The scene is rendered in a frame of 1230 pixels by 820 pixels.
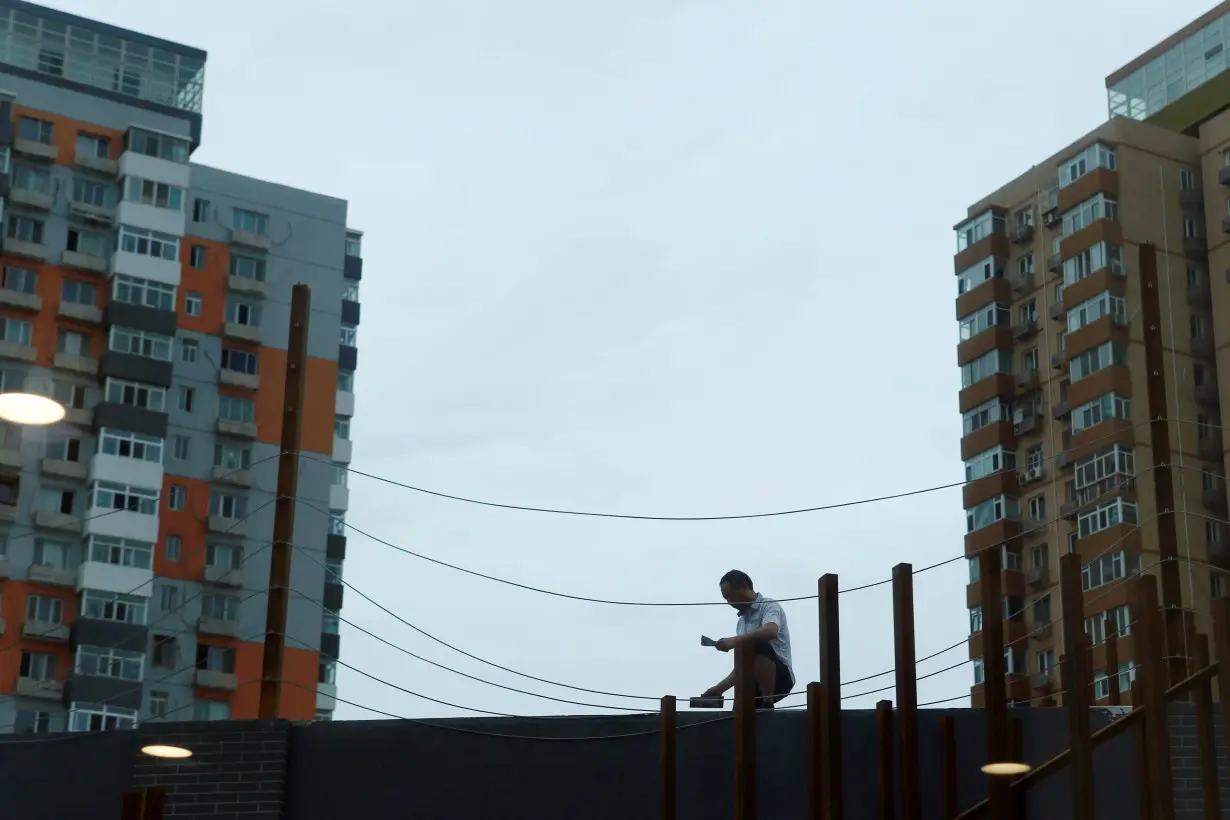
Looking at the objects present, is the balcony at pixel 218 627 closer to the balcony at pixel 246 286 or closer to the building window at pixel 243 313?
the building window at pixel 243 313

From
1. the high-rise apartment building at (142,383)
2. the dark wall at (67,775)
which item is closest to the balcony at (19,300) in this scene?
the high-rise apartment building at (142,383)

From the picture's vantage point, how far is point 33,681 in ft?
167

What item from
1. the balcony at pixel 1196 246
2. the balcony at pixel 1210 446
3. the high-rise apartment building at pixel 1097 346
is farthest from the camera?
the balcony at pixel 1196 246

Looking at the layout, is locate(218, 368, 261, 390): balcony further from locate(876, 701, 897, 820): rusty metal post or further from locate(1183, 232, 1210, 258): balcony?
locate(876, 701, 897, 820): rusty metal post

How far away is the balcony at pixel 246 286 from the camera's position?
192 ft

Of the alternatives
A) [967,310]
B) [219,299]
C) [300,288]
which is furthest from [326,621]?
[300,288]

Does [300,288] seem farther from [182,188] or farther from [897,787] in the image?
[182,188]

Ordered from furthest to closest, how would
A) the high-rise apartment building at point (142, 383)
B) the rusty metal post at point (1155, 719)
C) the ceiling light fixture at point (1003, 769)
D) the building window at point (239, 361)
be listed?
the building window at point (239, 361), the high-rise apartment building at point (142, 383), the ceiling light fixture at point (1003, 769), the rusty metal post at point (1155, 719)

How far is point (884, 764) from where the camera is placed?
496 inches

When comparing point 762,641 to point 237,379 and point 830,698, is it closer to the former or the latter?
point 830,698

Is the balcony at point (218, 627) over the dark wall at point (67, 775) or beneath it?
over

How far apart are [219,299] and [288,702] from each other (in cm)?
1310

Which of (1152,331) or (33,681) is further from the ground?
(33,681)

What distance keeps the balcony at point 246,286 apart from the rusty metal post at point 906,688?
159 ft
